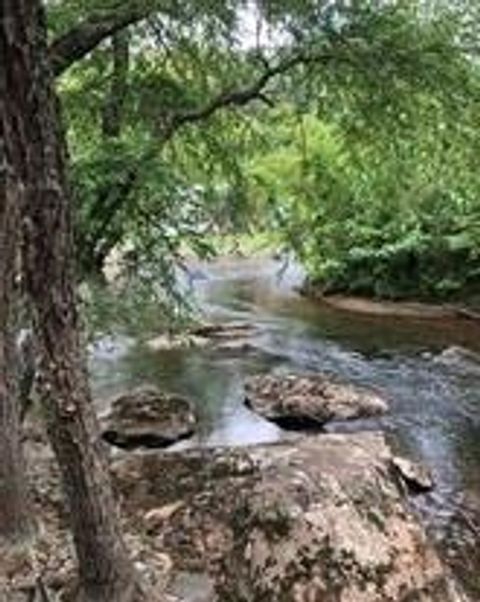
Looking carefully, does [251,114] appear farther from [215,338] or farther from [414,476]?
[215,338]

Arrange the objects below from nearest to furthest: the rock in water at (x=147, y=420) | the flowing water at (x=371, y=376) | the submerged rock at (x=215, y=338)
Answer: the flowing water at (x=371, y=376)
the rock in water at (x=147, y=420)
the submerged rock at (x=215, y=338)

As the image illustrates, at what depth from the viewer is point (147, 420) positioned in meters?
11.4

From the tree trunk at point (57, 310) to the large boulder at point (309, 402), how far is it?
6.61 metres

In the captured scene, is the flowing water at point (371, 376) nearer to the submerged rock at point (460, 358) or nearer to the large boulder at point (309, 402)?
the submerged rock at point (460, 358)

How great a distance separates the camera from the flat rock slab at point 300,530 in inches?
243

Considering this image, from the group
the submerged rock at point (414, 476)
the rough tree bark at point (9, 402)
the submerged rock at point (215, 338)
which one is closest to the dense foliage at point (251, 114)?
the rough tree bark at point (9, 402)

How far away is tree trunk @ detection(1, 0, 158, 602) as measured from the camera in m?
4.71

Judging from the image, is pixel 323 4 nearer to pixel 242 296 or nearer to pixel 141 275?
pixel 141 275

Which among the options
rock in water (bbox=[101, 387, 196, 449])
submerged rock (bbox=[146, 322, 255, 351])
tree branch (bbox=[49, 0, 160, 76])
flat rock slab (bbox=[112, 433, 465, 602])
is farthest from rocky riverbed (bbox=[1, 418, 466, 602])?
submerged rock (bbox=[146, 322, 255, 351])

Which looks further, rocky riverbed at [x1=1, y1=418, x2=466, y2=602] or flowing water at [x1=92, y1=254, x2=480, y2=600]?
flowing water at [x1=92, y1=254, x2=480, y2=600]

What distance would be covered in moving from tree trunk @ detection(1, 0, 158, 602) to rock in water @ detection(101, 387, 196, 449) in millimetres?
5477

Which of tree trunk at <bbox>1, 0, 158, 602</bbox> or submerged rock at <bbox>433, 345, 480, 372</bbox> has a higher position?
tree trunk at <bbox>1, 0, 158, 602</bbox>

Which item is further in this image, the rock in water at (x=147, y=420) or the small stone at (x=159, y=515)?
the rock in water at (x=147, y=420)

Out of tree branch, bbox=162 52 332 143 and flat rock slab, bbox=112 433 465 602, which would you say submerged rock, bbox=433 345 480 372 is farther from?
flat rock slab, bbox=112 433 465 602
